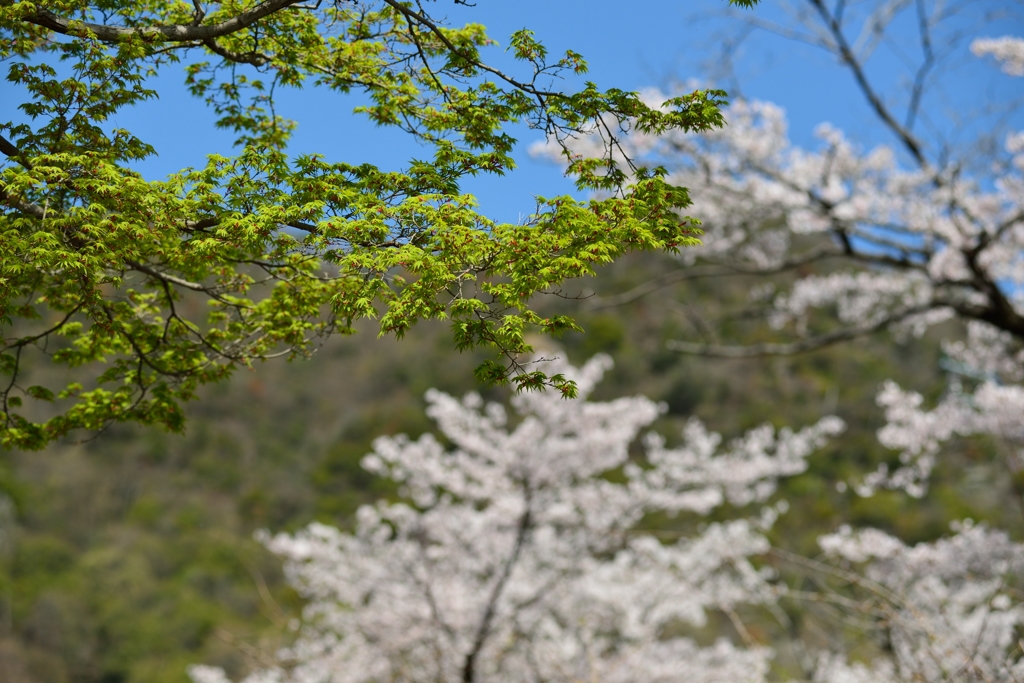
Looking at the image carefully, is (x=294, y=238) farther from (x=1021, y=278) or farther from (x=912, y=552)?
(x=1021, y=278)

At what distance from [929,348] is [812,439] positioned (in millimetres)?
34916

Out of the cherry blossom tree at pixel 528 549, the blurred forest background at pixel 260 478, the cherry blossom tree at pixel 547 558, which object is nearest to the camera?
the cherry blossom tree at pixel 547 558

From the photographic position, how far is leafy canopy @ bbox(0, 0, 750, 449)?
2.53m

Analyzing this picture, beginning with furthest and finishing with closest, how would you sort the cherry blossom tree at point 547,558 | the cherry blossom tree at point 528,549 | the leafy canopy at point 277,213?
the cherry blossom tree at point 528,549
the cherry blossom tree at point 547,558
the leafy canopy at point 277,213

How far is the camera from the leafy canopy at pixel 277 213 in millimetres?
2529

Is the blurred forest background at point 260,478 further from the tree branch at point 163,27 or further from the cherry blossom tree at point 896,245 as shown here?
the tree branch at point 163,27

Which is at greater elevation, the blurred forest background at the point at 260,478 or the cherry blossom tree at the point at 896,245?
the blurred forest background at the point at 260,478

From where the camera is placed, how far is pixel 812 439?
374 inches

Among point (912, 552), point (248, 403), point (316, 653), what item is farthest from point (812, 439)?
point (248, 403)

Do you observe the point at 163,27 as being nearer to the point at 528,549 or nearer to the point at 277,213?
the point at 277,213

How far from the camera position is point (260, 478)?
132 feet

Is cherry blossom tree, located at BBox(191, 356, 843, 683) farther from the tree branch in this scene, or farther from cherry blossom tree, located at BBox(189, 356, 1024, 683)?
the tree branch

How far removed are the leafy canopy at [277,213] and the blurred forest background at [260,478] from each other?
23.1m

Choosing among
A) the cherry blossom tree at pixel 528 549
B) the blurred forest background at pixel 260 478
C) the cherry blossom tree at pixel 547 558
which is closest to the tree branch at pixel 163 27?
the cherry blossom tree at pixel 547 558
